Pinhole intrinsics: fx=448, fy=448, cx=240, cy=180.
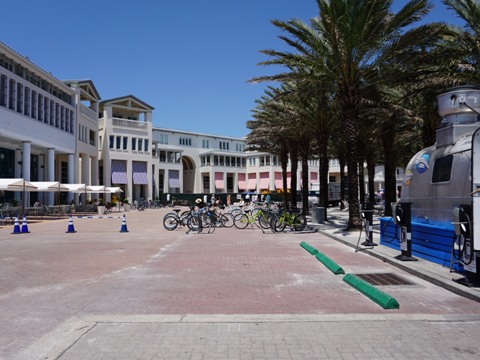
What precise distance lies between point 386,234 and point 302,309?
7.44 metres

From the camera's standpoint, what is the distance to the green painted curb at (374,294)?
21.5ft

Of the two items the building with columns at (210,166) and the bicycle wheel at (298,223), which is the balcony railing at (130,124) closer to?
the building with columns at (210,166)

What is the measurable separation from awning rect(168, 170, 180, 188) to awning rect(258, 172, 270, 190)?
14992 millimetres

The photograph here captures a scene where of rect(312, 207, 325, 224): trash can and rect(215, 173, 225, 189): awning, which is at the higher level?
rect(215, 173, 225, 189): awning

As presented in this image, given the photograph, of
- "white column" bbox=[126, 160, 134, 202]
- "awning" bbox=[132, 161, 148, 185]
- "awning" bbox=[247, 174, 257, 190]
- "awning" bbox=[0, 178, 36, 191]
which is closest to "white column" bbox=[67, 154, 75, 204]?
"white column" bbox=[126, 160, 134, 202]

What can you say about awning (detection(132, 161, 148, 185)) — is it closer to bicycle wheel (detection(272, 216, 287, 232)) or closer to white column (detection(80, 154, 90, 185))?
white column (detection(80, 154, 90, 185))

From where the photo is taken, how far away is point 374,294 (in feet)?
23.1

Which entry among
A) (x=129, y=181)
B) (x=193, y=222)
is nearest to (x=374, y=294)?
(x=193, y=222)

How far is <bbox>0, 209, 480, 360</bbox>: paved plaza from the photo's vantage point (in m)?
4.85

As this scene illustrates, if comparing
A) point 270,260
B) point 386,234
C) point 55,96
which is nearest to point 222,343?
point 270,260

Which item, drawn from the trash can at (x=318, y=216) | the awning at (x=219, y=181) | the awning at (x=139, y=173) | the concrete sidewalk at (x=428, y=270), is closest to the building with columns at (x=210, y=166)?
the awning at (x=219, y=181)

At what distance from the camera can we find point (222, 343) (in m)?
4.99

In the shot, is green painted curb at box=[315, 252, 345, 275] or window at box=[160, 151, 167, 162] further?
window at box=[160, 151, 167, 162]

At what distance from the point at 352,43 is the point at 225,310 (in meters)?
12.9
